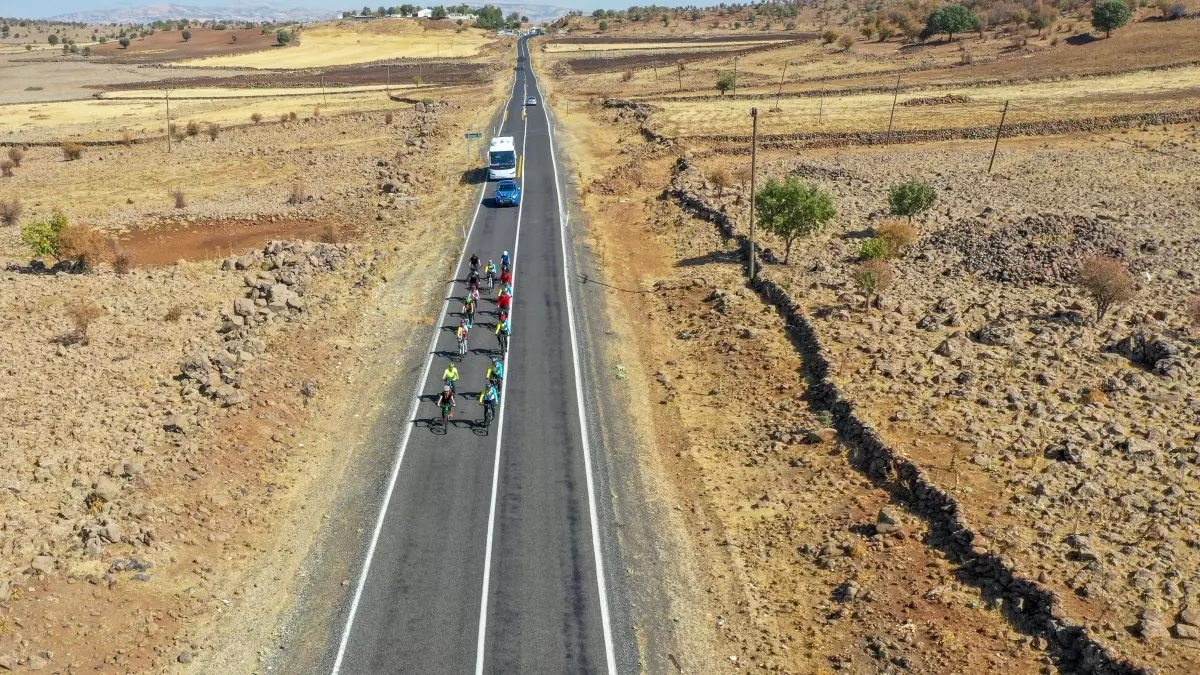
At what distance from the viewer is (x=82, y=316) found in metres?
29.5

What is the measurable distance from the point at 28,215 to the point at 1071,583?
2374 inches

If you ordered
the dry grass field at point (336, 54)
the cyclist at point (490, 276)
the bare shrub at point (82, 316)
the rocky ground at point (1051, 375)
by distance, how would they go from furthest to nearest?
the dry grass field at point (336, 54) → the cyclist at point (490, 276) → the bare shrub at point (82, 316) → the rocky ground at point (1051, 375)

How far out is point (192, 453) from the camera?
74.3ft

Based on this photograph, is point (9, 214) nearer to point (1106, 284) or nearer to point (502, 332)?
point (502, 332)

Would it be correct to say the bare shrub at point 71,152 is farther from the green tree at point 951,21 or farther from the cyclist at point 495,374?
the green tree at point 951,21

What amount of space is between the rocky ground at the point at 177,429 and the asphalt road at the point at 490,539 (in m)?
2.33

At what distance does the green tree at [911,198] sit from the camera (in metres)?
40.8

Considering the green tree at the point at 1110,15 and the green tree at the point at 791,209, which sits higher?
the green tree at the point at 1110,15

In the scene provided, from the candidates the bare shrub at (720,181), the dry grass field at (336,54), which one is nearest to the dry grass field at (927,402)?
the bare shrub at (720,181)

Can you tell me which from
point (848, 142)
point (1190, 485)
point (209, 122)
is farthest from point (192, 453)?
point (209, 122)

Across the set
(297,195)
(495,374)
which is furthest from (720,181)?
(495,374)

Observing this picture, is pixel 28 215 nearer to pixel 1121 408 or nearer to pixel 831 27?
pixel 1121 408

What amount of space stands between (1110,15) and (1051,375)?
332 ft

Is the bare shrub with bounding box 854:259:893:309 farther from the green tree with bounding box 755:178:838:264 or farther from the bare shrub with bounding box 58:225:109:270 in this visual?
the bare shrub with bounding box 58:225:109:270
